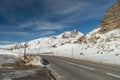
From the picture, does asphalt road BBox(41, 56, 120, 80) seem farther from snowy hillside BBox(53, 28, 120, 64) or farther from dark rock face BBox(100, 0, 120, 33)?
dark rock face BBox(100, 0, 120, 33)

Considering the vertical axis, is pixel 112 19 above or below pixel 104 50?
above

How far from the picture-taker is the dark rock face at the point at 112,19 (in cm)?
6701

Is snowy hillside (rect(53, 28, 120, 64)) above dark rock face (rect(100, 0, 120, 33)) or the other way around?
the other way around

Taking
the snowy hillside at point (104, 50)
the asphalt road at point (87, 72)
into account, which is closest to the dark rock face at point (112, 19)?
the snowy hillside at point (104, 50)

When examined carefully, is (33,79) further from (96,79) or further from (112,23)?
(112,23)

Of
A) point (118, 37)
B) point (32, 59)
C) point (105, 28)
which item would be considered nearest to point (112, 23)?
point (105, 28)

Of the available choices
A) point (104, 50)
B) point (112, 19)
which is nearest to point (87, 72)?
point (104, 50)

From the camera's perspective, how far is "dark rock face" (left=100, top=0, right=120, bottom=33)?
67006mm

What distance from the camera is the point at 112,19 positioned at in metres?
70.1

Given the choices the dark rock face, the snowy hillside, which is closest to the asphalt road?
the snowy hillside

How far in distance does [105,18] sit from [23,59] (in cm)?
5887

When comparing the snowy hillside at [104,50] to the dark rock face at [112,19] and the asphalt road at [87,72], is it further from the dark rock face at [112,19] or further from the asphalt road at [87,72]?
the dark rock face at [112,19]

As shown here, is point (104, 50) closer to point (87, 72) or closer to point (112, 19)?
point (112, 19)

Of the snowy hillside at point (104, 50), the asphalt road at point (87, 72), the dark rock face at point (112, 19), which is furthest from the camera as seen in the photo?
the dark rock face at point (112, 19)
